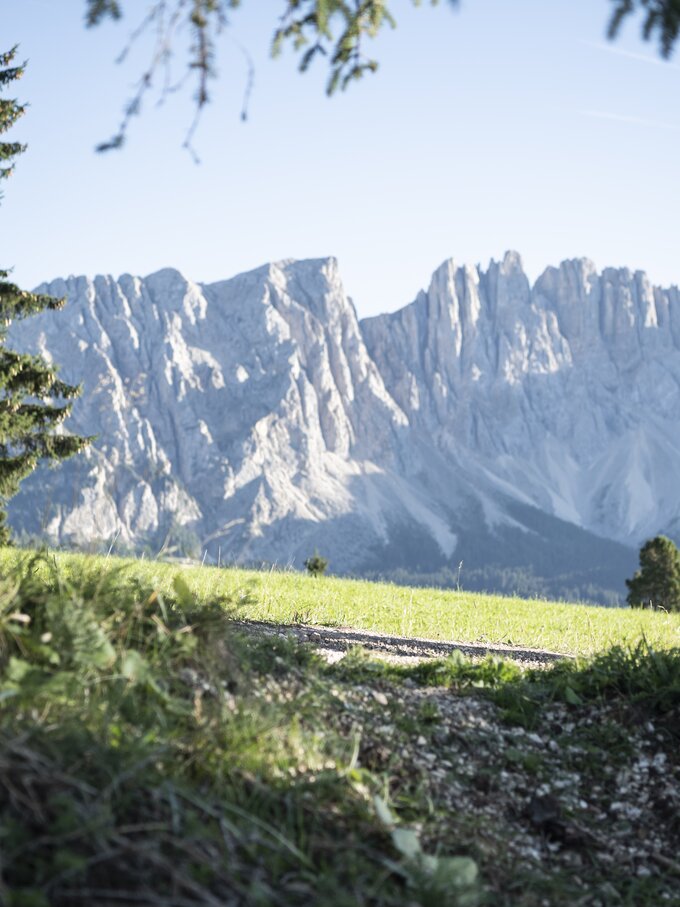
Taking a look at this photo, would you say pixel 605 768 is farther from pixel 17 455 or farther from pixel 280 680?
pixel 17 455

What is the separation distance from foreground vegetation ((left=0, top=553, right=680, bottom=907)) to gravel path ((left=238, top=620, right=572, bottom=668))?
2493 millimetres

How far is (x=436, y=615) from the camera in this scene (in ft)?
64.8

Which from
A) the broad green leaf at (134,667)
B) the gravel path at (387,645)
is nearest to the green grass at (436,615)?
the gravel path at (387,645)

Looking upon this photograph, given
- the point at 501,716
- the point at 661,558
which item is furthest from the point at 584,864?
the point at 661,558

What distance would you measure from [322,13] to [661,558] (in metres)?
52.2

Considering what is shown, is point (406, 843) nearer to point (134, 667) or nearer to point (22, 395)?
point (134, 667)

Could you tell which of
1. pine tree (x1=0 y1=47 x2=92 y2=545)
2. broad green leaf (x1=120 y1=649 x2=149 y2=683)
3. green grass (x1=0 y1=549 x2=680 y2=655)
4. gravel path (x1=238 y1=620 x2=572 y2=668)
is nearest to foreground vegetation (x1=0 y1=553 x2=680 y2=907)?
broad green leaf (x1=120 y1=649 x2=149 y2=683)

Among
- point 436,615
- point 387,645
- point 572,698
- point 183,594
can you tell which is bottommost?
point 436,615

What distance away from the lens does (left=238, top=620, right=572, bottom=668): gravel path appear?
Answer: 35.7ft

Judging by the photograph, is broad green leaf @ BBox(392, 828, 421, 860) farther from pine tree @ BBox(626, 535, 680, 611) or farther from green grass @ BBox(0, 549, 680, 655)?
pine tree @ BBox(626, 535, 680, 611)

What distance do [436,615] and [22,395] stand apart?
35.9 ft

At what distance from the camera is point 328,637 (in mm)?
12070

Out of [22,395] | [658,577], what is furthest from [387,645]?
[658,577]

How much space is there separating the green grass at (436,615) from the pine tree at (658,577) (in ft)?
93.7
